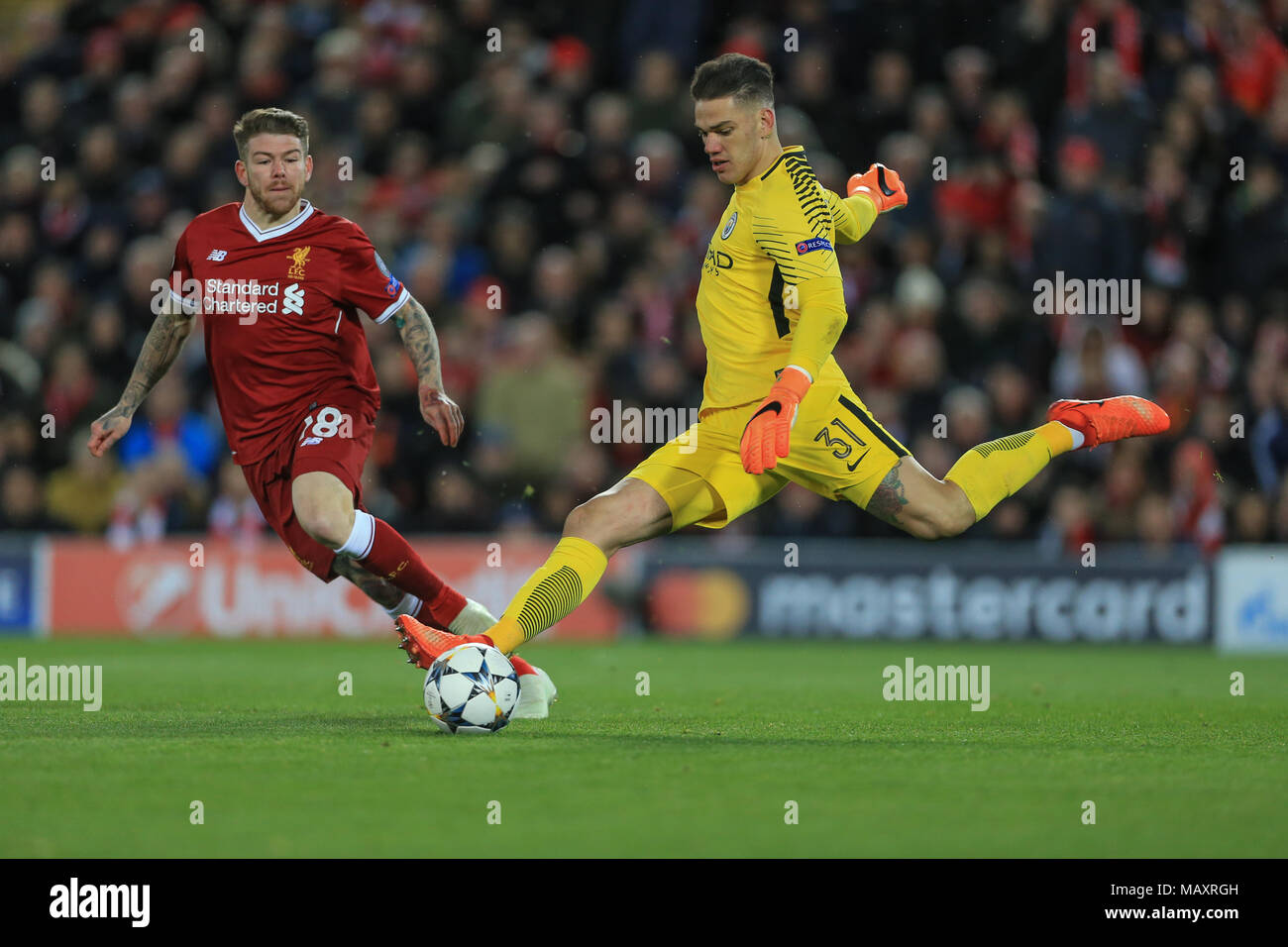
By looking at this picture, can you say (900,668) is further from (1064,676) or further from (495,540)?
(495,540)

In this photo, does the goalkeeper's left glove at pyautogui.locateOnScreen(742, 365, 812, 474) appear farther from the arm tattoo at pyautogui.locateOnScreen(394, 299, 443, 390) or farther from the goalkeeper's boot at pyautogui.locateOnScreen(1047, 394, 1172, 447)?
the goalkeeper's boot at pyautogui.locateOnScreen(1047, 394, 1172, 447)

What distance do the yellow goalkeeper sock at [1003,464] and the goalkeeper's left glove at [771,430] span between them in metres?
0.98

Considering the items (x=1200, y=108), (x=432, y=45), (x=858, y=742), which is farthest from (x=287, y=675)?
(x=1200, y=108)

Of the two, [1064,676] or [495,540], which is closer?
[1064,676]

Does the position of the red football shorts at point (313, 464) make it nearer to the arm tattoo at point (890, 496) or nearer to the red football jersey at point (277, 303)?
the red football jersey at point (277, 303)

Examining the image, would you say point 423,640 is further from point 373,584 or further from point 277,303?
point 277,303

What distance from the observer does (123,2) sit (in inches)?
701

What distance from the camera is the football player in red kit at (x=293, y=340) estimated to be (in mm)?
7477

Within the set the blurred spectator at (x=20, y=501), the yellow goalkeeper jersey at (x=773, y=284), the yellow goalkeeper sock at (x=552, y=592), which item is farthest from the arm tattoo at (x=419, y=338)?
the blurred spectator at (x=20, y=501)

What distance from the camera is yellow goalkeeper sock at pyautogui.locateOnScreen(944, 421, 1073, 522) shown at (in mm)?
7363

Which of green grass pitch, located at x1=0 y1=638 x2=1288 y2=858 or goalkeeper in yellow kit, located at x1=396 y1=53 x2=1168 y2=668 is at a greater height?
goalkeeper in yellow kit, located at x1=396 y1=53 x2=1168 y2=668

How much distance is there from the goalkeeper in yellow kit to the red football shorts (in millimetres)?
689

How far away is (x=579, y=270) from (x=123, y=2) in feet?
21.4

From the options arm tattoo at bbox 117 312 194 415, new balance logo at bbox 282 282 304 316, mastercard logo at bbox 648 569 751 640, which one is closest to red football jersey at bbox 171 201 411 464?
new balance logo at bbox 282 282 304 316
